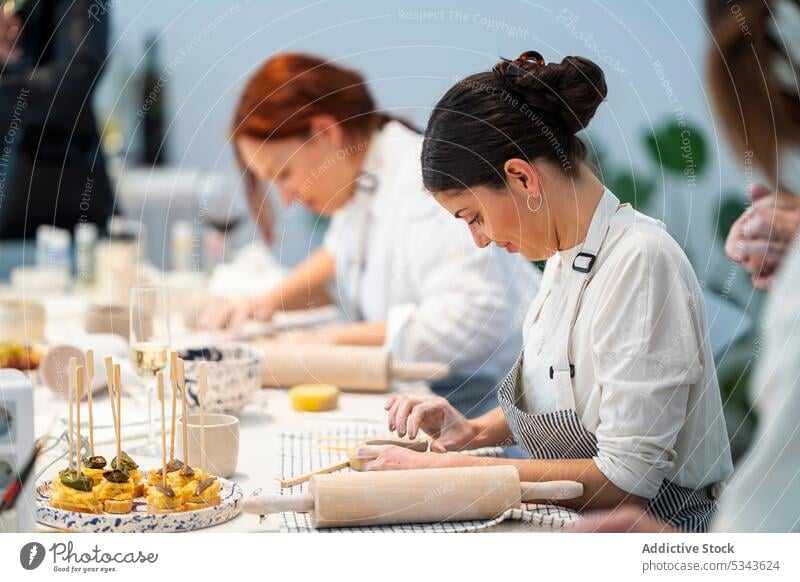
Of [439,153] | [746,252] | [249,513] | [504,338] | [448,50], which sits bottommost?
[249,513]

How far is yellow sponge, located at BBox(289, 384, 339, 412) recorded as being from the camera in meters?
1.66

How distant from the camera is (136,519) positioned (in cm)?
119

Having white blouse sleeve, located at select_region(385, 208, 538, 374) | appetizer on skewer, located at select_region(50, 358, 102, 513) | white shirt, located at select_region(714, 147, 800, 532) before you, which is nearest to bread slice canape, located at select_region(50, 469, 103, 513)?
appetizer on skewer, located at select_region(50, 358, 102, 513)

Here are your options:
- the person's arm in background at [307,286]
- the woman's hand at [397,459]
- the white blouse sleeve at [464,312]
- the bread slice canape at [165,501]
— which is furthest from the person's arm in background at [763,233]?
the person's arm in background at [307,286]

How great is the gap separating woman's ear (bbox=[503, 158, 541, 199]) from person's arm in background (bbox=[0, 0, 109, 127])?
75 centimetres

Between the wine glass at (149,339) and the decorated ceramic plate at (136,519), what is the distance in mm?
242

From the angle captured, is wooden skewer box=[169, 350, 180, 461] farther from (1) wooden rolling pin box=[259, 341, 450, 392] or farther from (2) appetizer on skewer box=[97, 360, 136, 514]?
(1) wooden rolling pin box=[259, 341, 450, 392]

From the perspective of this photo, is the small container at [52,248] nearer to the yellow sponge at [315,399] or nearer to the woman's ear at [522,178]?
the yellow sponge at [315,399]

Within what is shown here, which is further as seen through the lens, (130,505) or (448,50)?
(448,50)

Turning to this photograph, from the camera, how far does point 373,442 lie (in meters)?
1.40

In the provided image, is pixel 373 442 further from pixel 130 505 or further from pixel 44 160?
pixel 44 160

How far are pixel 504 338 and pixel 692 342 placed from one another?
0.67 metres

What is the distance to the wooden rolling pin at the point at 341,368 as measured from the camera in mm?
1767

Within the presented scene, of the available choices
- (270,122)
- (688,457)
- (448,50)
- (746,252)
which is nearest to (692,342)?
(688,457)
